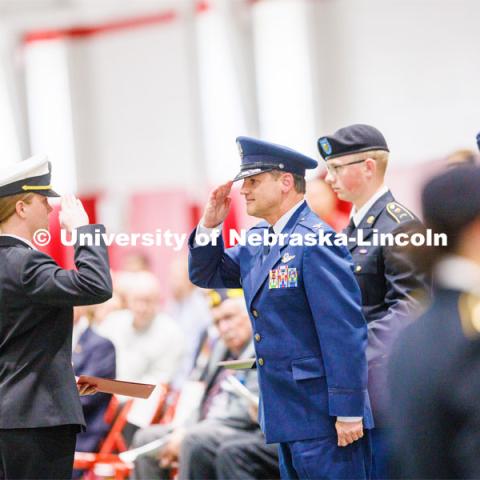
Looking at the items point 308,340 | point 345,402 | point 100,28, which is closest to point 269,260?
point 308,340

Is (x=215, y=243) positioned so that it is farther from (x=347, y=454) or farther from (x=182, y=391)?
(x=182, y=391)

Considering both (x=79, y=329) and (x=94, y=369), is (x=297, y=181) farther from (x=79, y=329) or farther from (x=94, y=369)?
(x=79, y=329)

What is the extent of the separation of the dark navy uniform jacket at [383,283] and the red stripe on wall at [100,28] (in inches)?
115

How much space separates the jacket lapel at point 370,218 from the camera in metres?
4.14

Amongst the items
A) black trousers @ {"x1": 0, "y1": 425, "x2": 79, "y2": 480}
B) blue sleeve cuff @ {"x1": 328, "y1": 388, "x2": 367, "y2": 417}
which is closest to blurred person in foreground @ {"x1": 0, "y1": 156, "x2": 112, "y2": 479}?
black trousers @ {"x1": 0, "y1": 425, "x2": 79, "y2": 480}

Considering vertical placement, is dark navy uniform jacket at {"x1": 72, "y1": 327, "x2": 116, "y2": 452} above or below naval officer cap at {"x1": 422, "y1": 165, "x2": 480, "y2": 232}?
below

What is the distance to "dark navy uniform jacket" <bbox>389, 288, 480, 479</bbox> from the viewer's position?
187 centimetres

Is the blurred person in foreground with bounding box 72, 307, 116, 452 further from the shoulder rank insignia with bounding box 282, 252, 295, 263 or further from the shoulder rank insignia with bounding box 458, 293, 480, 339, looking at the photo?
the shoulder rank insignia with bounding box 458, 293, 480, 339

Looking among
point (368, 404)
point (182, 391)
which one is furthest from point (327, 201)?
point (182, 391)

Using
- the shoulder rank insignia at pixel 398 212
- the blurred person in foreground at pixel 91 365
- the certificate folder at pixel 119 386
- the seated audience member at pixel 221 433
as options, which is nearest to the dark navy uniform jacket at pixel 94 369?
the blurred person in foreground at pixel 91 365

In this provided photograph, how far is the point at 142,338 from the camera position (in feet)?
18.2

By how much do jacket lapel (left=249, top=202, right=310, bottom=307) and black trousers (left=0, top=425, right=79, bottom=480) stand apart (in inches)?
32.3

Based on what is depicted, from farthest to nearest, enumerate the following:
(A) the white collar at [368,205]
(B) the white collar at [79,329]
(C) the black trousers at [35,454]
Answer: (B) the white collar at [79,329] < (A) the white collar at [368,205] < (C) the black trousers at [35,454]

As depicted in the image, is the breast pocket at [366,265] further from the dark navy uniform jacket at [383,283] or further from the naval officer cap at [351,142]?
the naval officer cap at [351,142]
